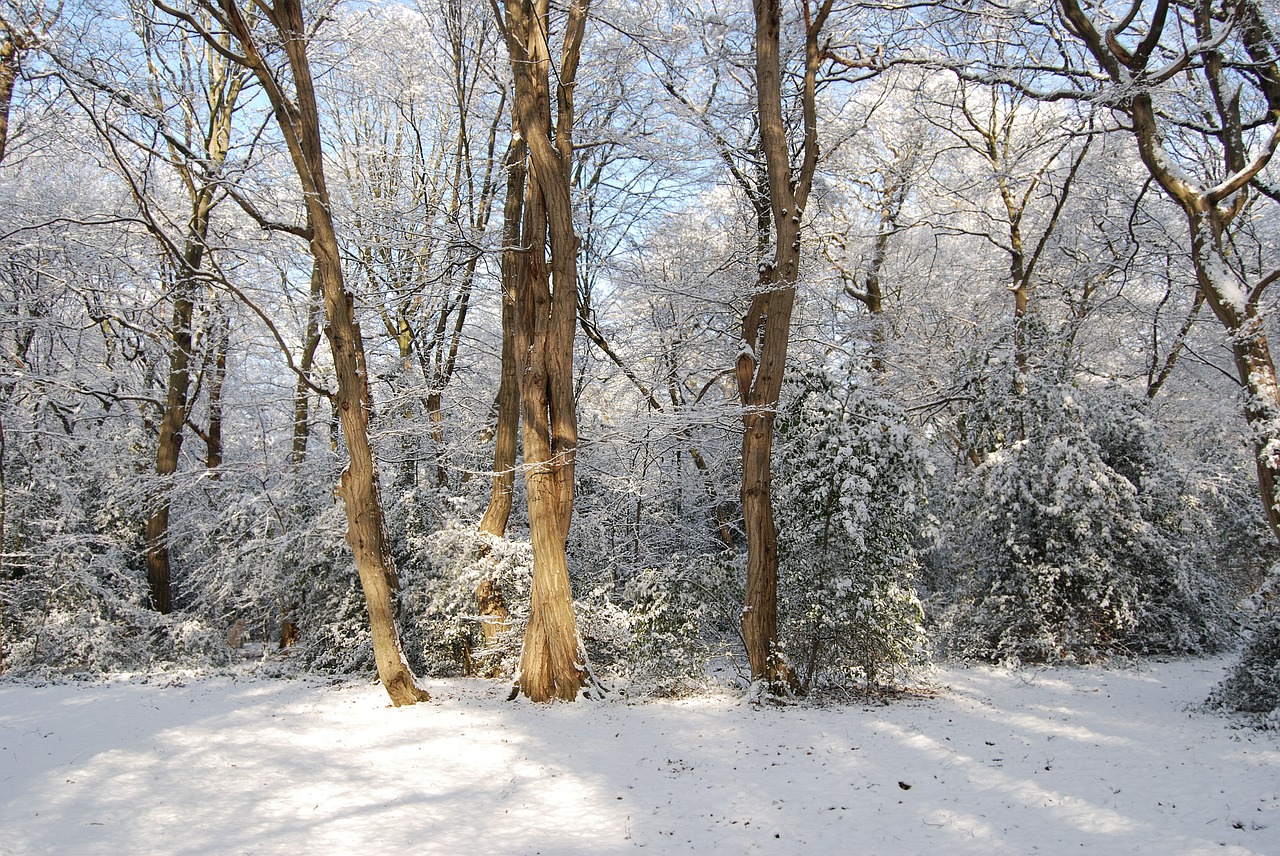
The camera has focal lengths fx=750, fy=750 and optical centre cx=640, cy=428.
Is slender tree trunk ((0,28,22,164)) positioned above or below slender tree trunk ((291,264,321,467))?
above

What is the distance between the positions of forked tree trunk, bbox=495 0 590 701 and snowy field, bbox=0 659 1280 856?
0.69 meters

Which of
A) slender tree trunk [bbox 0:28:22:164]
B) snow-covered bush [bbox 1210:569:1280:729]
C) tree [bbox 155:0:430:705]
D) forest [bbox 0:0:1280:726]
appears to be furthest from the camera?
slender tree trunk [bbox 0:28:22:164]

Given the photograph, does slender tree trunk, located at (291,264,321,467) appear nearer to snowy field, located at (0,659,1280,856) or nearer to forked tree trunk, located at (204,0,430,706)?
forked tree trunk, located at (204,0,430,706)

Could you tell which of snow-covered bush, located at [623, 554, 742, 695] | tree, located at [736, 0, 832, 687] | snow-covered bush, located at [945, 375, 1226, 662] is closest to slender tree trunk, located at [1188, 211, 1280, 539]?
tree, located at [736, 0, 832, 687]

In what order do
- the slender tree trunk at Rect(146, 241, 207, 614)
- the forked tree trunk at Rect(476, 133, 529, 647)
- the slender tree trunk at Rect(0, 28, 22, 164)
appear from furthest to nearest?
1. the slender tree trunk at Rect(146, 241, 207, 614)
2. the forked tree trunk at Rect(476, 133, 529, 647)
3. the slender tree trunk at Rect(0, 28, 22, 164)

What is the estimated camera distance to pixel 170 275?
12094 millimetres

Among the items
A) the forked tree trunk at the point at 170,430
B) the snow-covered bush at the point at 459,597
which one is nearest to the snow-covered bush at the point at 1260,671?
the snow-covered bush at the point at 459,597

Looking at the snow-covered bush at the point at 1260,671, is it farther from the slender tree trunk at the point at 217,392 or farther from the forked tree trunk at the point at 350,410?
the slender tree trunk at the point at 217,392

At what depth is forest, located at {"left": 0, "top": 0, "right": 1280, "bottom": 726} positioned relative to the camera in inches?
313

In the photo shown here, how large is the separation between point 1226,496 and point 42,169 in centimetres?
1912

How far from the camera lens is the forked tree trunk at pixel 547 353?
7.99 m

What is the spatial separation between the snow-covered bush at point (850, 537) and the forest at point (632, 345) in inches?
1.9

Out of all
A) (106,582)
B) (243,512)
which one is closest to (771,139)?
(243,512)

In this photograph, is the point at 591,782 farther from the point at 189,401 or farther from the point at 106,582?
the point at 189,401
